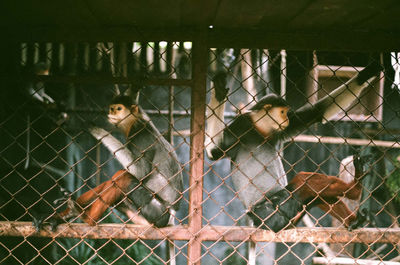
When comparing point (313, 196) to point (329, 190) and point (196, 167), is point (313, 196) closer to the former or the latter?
point (329, 190)

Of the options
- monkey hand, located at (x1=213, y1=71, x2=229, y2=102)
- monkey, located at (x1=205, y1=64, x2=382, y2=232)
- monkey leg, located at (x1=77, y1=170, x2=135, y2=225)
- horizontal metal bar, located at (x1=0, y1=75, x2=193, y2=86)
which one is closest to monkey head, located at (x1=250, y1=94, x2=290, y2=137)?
monkey, located at (x1=205, y1=64, x2=382, y2=232)

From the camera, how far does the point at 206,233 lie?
135 centimetres

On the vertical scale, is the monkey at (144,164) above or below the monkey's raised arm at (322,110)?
below

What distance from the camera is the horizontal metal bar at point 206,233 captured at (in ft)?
4.46

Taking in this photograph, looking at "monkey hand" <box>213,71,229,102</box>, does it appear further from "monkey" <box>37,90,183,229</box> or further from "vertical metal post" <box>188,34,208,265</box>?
"monkey" <box>37,90,183,229</box>

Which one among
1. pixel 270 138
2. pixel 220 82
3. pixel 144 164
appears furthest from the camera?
pixel 144 164

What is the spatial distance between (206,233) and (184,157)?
2913 millimetres

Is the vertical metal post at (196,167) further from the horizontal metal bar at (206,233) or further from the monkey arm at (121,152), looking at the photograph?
the monkey arm at (121,152)

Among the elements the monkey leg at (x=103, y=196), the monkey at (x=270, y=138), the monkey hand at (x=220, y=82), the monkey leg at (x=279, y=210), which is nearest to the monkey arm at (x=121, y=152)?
the monkey leg at (x=103, y=196)

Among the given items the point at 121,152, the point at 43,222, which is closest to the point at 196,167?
the point at 43,222

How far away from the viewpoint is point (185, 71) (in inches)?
161

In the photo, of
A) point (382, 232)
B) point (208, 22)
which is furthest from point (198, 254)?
point (208, 22)

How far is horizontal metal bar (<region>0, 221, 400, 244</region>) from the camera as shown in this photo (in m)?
1.36

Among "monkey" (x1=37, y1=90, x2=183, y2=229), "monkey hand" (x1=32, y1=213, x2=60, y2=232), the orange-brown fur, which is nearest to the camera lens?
"monkey hand" (x1=32, y1=213, x2=60, y2=232)
